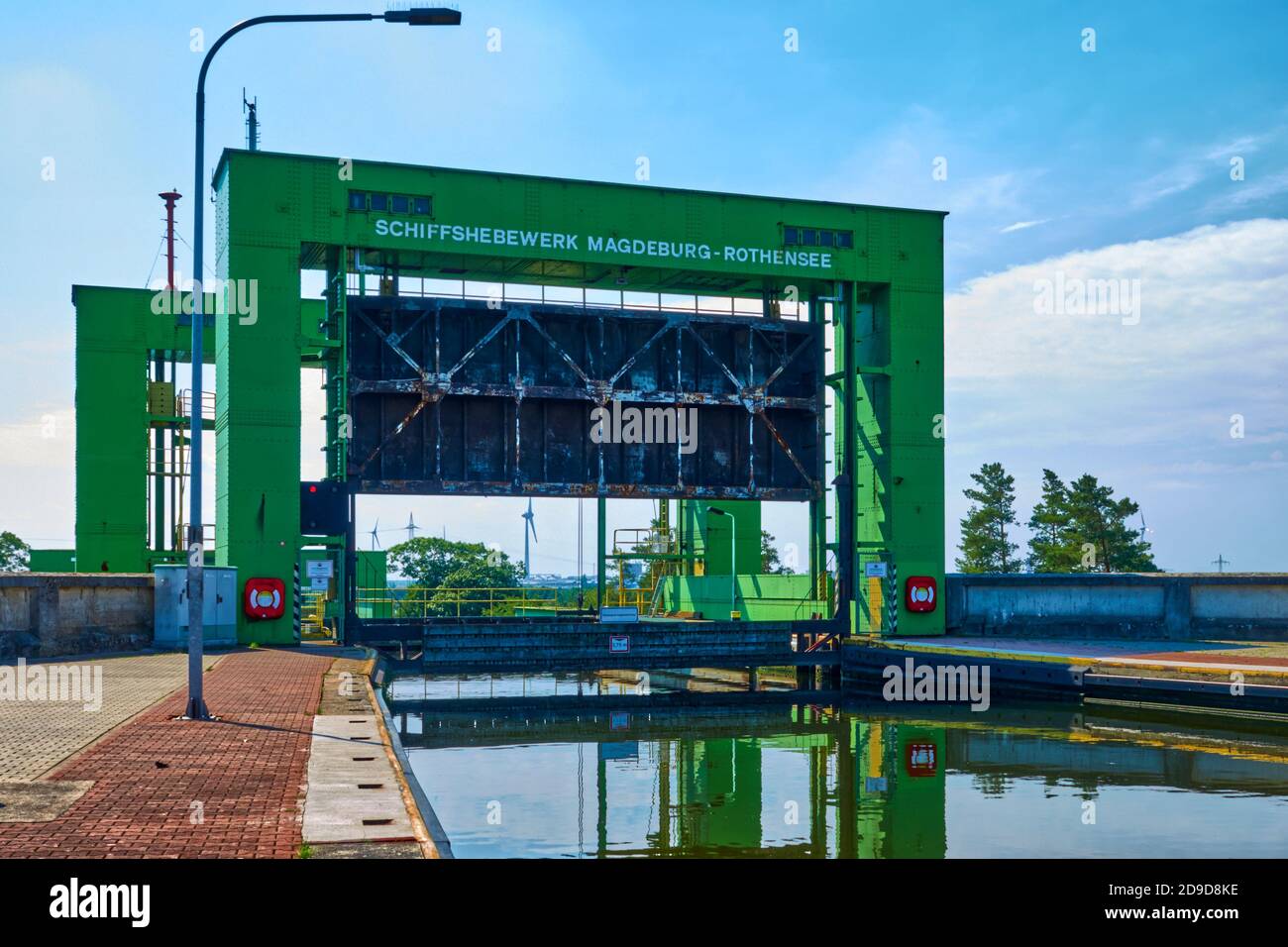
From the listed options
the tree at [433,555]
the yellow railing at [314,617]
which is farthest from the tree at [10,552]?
the yellow railing at [314,617]

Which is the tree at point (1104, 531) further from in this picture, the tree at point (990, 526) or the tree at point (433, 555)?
the tree at point (433, 555)

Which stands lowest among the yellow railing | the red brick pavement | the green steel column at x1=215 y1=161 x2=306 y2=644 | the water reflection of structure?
the water reflection of structure

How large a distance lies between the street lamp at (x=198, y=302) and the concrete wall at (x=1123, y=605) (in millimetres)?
22802

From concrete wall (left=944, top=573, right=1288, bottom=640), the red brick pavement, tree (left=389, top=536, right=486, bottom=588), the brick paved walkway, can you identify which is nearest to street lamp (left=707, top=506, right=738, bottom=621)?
concrete wall (left=944, top=573, right=1288, bottom=640)

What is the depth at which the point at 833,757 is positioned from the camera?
66.4 ft

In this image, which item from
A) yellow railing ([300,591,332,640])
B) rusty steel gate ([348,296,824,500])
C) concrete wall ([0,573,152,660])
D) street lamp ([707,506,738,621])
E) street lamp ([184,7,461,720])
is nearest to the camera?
street lamp ([184,7,461,720])

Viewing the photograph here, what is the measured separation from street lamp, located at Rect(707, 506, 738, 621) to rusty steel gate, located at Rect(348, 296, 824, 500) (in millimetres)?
7875

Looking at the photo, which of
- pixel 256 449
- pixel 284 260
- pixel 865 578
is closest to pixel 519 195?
pixel 284 260

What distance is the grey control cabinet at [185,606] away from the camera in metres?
28.0

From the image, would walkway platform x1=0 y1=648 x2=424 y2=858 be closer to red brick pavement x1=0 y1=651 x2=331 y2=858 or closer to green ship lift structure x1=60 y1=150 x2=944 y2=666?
red brick pavement x1=0 y1=651 x2=331 y2=858

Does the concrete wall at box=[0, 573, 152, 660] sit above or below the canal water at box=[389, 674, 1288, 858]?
above

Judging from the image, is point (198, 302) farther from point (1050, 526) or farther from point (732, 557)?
point (1050, 526)

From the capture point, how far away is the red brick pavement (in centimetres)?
893
